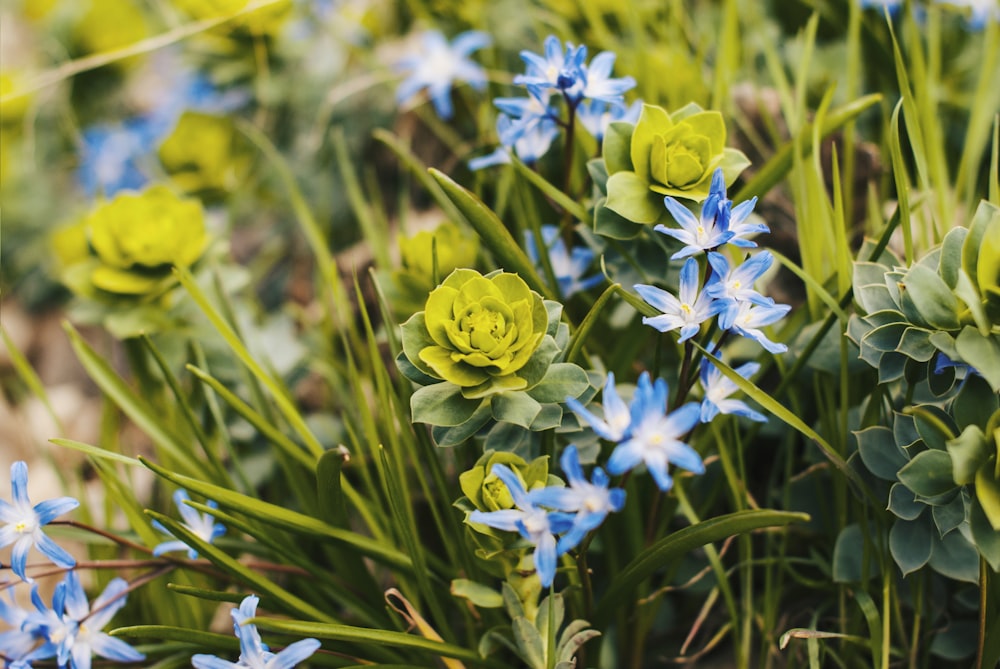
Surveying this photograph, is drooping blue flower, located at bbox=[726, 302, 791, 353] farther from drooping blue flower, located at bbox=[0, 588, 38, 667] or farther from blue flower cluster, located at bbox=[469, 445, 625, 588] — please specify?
drooping blue flower, located at bbox=[0, 588, 38, 667]

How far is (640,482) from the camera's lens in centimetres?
97

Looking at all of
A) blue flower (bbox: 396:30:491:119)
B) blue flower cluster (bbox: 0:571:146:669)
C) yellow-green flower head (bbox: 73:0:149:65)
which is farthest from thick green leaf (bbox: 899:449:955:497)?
yellow-green flower head (bbox: 73:0:149:65)

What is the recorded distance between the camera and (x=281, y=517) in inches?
31.8

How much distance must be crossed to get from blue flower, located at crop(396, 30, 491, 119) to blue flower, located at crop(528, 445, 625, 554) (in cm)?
90

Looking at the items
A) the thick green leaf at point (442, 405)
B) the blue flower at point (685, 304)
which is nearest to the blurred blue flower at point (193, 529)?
the thick green leaf at point (442, 405)

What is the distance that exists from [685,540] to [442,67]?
966 millimetres

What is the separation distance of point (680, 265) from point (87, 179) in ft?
5.07

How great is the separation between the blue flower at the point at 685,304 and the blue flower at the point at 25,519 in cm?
61

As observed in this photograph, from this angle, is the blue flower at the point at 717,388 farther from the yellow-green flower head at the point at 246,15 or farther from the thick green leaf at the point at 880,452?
the yellow-green flower head at the point at 246,15

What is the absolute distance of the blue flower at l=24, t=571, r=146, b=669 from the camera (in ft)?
2.57

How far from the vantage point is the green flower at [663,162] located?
77 cm

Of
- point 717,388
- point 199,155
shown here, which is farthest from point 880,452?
point 199,155

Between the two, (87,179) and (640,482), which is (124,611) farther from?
(87,179)

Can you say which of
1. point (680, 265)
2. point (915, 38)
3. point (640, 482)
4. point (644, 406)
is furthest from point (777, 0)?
point (644, 406)
